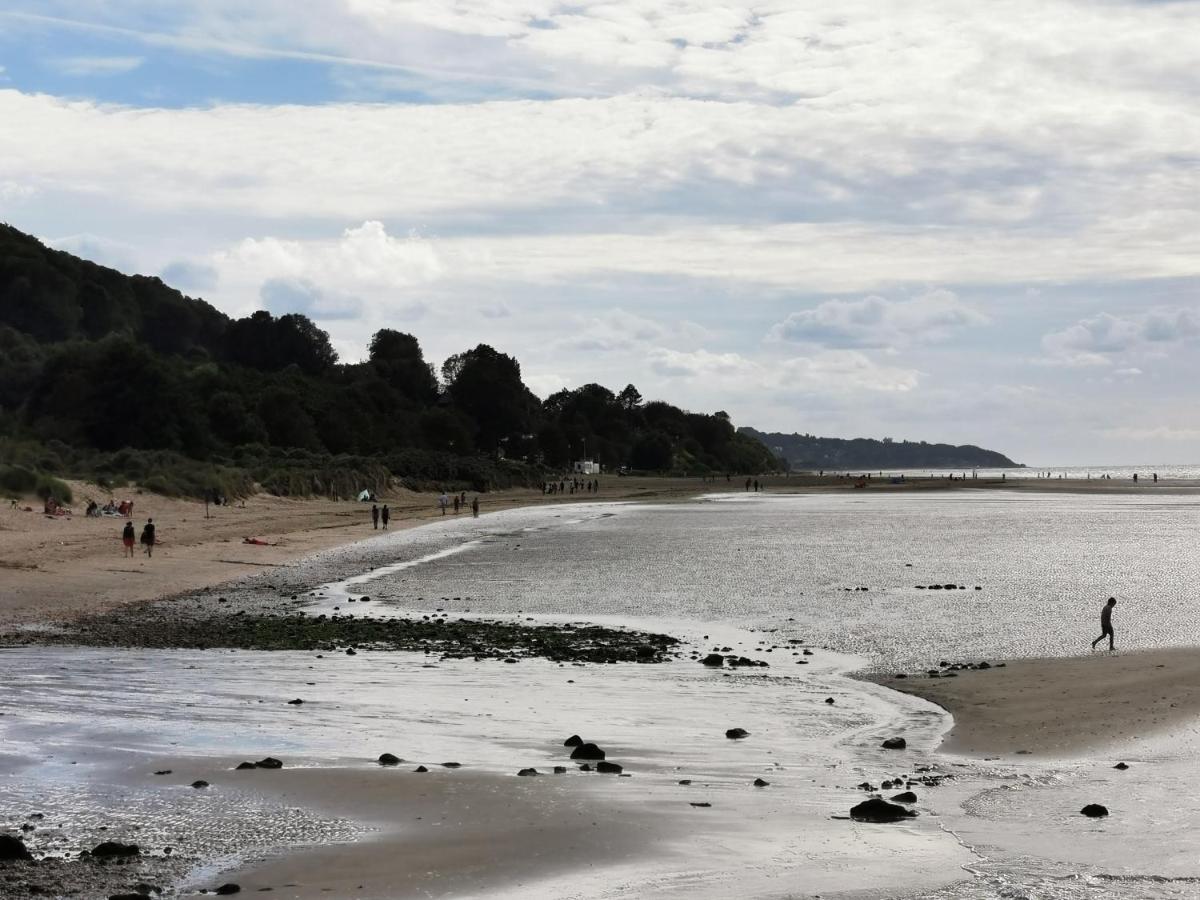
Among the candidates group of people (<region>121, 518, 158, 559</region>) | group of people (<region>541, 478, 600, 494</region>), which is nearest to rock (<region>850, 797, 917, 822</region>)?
group of people (<region>121, 518, 158, 559</region>)

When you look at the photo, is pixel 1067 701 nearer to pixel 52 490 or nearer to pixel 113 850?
pixel 113 850

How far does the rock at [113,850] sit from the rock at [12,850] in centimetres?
40

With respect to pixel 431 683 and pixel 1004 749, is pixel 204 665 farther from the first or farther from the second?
pixel 1004 749

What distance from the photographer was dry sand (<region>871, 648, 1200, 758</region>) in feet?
46.1

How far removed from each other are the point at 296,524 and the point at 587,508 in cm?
3827

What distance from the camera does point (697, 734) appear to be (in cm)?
1419

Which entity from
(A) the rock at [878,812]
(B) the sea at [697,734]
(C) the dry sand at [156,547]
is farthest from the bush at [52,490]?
(A) the rock at [878,812]

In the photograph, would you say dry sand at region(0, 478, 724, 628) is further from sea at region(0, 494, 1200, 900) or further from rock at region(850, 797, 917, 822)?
rock at region(850, 797, 917, 822)

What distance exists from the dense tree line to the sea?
61.0m

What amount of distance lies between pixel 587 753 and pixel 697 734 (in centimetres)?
212

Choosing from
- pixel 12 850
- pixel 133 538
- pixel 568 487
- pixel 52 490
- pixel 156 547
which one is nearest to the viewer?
pixel 12 850

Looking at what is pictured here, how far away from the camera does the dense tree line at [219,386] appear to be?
3620 inches

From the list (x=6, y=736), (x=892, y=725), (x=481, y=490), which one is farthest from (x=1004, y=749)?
(x=481, y=490)

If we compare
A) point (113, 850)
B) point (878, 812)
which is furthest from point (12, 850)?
point (878, 812)
